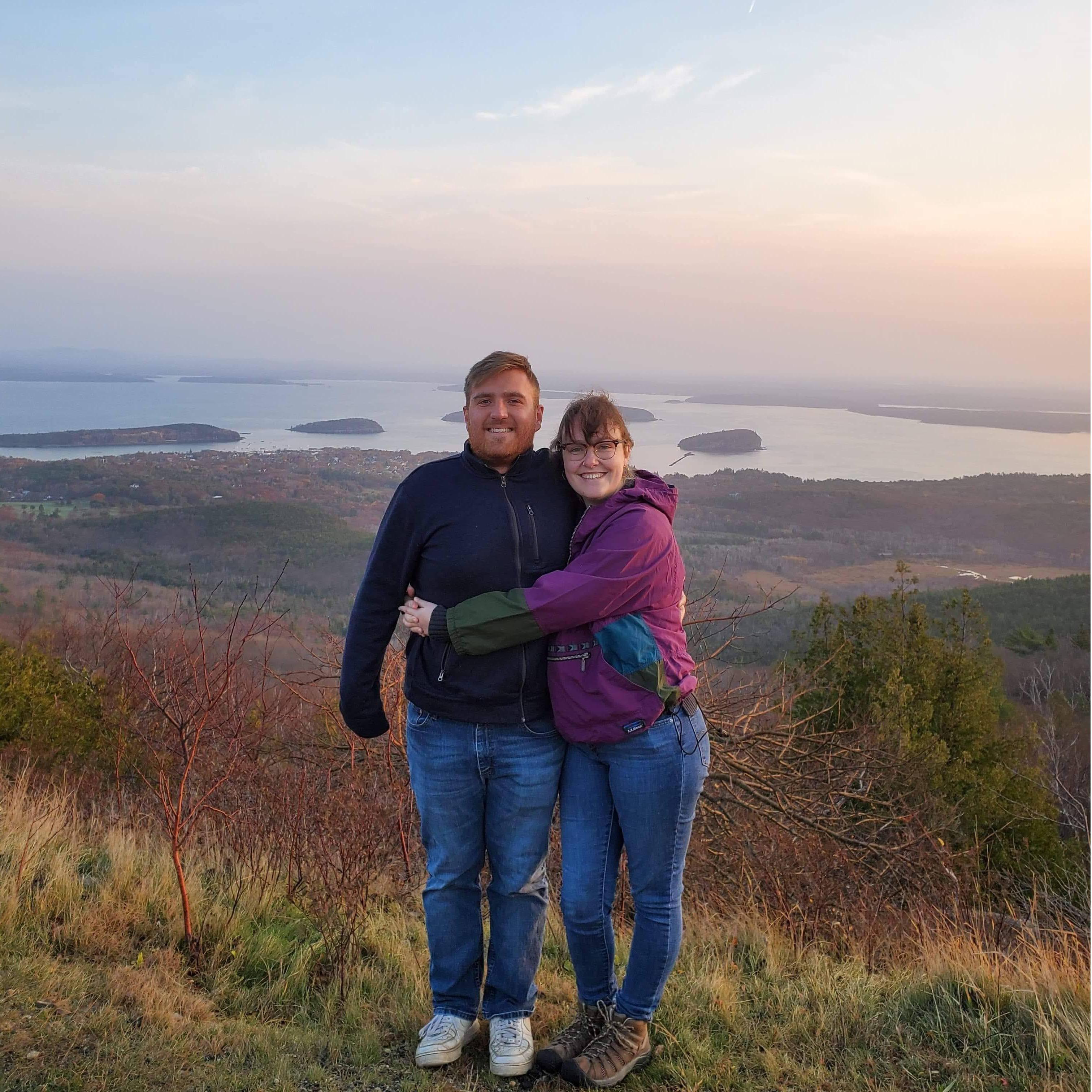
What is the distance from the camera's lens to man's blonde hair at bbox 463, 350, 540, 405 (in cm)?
237

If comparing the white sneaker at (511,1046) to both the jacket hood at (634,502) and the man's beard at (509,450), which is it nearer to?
the jacket hood at (634,502)

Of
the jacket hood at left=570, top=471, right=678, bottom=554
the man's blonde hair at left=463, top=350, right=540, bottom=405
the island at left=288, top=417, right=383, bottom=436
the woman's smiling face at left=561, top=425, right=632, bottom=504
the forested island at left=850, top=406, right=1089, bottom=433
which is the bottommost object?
the jacket hood at left=570, top=471, right=678, bottom=554

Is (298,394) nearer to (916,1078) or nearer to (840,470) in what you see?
(840,470)

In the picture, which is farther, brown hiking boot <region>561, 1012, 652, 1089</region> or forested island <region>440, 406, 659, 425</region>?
forested island <region>440, 406, 659, 425</region>

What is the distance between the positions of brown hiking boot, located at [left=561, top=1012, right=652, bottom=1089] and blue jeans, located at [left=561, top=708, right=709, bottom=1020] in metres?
0.04

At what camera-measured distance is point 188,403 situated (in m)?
75.3

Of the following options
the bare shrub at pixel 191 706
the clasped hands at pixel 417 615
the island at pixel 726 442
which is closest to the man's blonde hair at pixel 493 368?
the clasped hands at pixel 417 615

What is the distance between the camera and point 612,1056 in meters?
2.39

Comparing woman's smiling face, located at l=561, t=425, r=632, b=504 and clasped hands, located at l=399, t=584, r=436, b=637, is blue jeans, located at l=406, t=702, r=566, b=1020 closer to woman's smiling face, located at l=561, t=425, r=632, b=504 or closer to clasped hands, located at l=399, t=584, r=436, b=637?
clasped hands, located at l=399, t=584, r=436, b=637

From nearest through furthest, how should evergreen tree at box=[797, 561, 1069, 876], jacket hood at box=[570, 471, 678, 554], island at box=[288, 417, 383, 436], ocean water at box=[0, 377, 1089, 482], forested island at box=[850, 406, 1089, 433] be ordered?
jacket hood at box=[570, 471, 678, 554] < evergreen tree at box=[797, 561, 1069, 876] < ocean water at box=[0, 377, 1089, 482] < island at box=[288, 417, 383, 436] < forested island at box=[850, 406, 1089, 433]

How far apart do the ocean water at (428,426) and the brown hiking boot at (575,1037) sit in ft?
68.8

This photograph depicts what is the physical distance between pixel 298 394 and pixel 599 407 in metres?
79.1

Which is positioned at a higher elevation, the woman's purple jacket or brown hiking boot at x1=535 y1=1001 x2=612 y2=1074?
the woman's purple jacket

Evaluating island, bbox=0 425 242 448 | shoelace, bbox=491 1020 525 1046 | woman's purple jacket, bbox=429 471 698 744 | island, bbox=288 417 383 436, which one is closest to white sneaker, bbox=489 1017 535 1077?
shoelace, bbox=491 1020 525 1046
